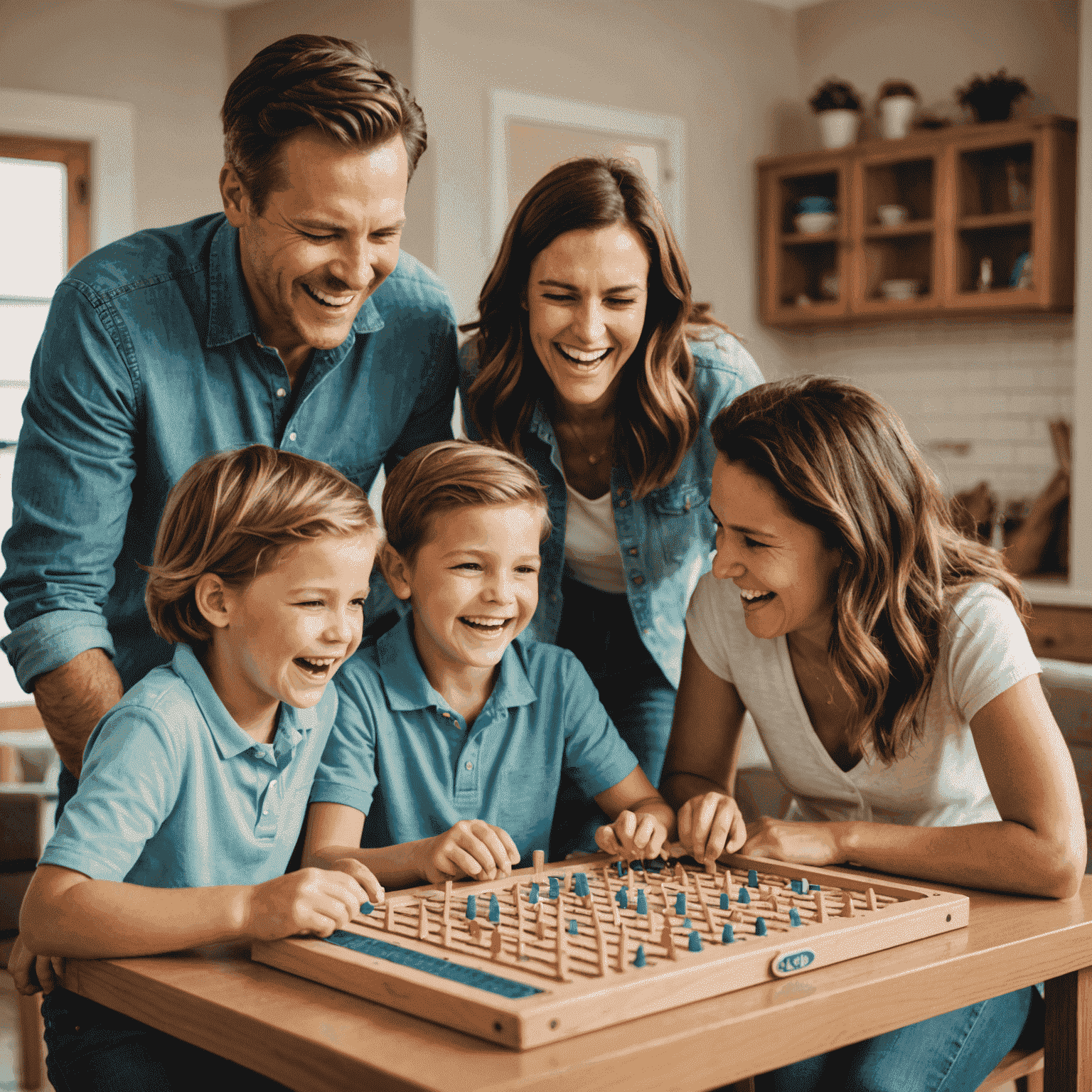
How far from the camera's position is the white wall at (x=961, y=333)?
18.6 feet

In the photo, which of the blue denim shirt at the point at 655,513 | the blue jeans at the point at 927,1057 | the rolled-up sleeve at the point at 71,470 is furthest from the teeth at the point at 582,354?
the blue jeans at the point at 927,1057

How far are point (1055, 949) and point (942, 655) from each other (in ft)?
1.44

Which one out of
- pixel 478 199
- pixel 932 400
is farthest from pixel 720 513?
pixel 932 400

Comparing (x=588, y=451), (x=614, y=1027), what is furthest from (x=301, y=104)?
(x=614, y=1027)

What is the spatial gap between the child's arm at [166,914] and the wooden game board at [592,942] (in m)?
0.02

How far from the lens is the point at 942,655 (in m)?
1.76

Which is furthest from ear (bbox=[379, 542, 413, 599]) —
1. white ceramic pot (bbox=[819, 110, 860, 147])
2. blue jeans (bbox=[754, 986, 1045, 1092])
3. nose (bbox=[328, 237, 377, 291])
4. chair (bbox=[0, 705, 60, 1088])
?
white ceramic pot (bbox=[819, 110, 860, 147])

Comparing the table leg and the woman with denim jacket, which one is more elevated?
the woman with denim jacket

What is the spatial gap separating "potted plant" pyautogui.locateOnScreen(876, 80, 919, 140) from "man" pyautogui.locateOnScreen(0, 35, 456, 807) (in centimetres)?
437

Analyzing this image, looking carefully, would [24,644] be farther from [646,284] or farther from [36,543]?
Answer: [646,284]

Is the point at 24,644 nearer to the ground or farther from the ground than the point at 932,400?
nearer to the ground

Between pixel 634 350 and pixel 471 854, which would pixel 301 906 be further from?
→ pixel 634 350

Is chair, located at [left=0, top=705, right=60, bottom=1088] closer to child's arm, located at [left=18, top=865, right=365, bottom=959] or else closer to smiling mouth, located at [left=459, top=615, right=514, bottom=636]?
smiling mouth, located at [left=459, top=615, right=514, bottom=636]

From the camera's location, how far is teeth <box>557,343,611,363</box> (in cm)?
208
